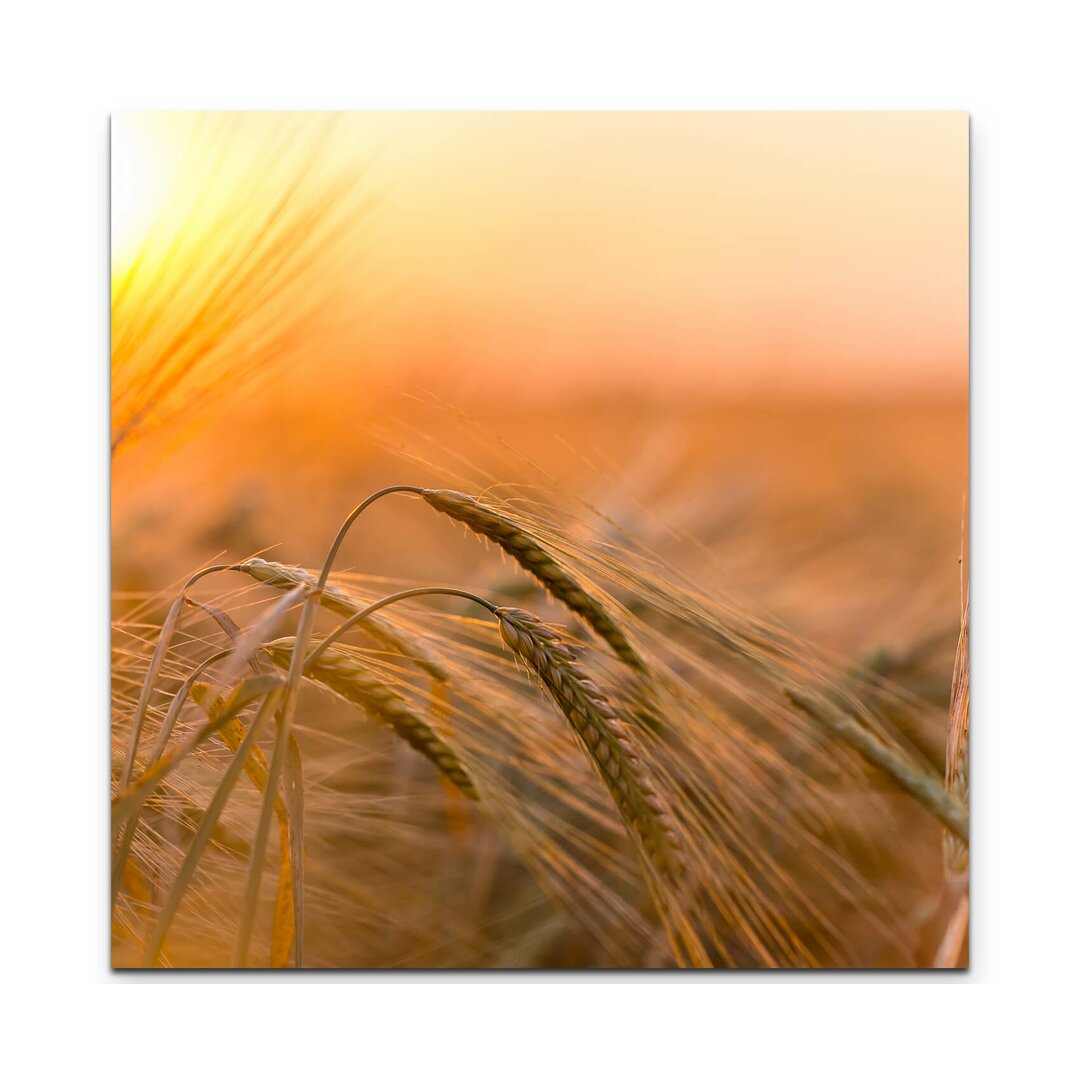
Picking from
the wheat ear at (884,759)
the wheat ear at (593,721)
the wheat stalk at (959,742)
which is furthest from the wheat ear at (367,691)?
the wheat stalk at (959,742)

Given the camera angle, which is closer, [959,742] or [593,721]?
[593,721]

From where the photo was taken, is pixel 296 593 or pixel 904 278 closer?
pixel 296 593

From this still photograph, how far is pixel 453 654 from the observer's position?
1583 mm

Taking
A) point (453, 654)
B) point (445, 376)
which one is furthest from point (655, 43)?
point (453, 654)

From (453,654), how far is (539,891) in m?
0.36

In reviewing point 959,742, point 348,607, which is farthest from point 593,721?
point 959,742

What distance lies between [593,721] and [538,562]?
218mm

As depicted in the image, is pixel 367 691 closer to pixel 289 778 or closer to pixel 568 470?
pixel 289 778

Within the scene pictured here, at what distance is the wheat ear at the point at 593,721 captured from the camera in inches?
58.3

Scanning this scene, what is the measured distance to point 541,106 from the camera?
1671 millimetres

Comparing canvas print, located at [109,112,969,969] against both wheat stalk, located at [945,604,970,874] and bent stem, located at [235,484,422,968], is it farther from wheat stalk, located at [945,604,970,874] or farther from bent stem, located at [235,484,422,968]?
bent stem, located at [235,484,422,968]

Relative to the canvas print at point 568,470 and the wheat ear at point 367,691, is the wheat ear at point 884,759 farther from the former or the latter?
the wheat ear at point 367,691

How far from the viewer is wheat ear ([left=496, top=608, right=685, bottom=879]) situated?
58.3 inches
